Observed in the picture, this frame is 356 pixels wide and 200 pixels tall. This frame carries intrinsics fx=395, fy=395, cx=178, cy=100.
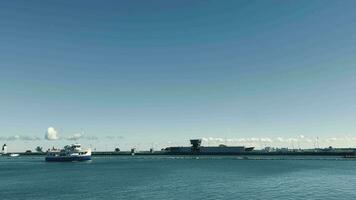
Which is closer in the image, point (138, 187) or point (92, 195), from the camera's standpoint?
point (92, 195)

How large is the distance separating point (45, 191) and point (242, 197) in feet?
138

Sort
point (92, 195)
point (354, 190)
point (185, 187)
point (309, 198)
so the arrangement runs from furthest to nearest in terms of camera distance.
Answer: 1. point (185, 187)
2. point (354, 190)
3. point (92, 195)
4. point (309, 198)

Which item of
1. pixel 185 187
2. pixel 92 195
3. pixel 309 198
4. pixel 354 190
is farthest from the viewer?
pixel 185 187

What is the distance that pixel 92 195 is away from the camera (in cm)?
7781

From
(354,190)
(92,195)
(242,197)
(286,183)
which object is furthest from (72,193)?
(354,190)

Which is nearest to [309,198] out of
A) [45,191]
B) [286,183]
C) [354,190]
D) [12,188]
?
[354,190]

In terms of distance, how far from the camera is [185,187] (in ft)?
297

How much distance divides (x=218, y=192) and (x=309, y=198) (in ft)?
59.6

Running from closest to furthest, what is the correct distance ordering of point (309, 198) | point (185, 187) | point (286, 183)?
point (309, 198)
point (185, 187)
point (286, 183)

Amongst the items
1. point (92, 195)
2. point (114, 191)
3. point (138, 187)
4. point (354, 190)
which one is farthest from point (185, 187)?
point (354, 190)

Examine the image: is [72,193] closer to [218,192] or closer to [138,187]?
[138,187]

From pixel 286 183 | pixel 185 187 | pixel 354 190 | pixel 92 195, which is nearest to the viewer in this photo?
pixel 92 195

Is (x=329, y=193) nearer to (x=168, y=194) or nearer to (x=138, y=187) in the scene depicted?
(x=168, y=194)

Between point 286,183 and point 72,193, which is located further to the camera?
point 286,183
